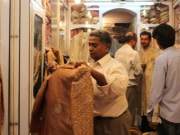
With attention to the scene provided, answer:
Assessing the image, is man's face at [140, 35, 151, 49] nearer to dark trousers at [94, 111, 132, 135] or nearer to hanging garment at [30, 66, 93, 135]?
dark trousers at [94, 111, 132, 135]

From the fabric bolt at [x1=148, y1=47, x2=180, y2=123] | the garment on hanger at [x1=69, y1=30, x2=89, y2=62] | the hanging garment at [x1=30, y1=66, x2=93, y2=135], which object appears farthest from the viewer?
the fabric bolt at [x1=148, y1=47, x2=180, y2=123]

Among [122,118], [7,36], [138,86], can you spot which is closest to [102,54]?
[122,118]

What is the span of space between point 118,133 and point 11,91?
85cm

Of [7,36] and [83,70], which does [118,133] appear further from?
[7,36]

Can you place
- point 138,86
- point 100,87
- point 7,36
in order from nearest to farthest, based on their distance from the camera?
point 100,87 → point 7,36 → point 138,86

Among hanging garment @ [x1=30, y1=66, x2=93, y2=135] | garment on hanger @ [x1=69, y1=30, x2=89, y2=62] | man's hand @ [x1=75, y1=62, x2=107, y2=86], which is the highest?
garment on hanger @ [x1=69, y1=30, x2=89, y2=62]

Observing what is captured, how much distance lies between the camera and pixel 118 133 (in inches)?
105

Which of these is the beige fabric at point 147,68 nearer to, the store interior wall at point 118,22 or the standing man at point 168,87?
the store interior wall at point 118,22

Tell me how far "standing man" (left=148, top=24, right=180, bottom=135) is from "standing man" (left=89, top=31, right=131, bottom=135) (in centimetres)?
42

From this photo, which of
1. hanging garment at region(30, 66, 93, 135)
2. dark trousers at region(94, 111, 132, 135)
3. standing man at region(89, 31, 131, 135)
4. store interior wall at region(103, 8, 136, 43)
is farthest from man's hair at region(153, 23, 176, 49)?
store interior wall at region(103, 8, 136, 43)

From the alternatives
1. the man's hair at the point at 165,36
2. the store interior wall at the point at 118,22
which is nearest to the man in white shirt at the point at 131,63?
the man's hair at the point at 165,36

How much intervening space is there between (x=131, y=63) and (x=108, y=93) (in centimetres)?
228

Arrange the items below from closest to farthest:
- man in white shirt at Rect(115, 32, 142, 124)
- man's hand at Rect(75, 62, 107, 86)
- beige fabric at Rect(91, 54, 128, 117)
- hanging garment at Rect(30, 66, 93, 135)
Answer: hanging garment at Rect(30, 66, 93, 135)
man's hand at Rect(75, 62, 107, 86)
beige fabric at Rect(91, 54, 128, 117)
man in white shirt at Rect(115, 32, 142, 124)

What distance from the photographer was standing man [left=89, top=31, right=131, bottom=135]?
248 centimetres
